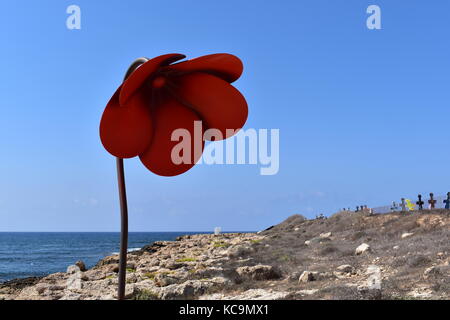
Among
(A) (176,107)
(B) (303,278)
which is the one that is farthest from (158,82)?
(B) (303,278)

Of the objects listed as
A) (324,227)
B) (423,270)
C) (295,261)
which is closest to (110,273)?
(295,261)

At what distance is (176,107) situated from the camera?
382 cm

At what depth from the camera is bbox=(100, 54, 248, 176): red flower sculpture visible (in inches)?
140

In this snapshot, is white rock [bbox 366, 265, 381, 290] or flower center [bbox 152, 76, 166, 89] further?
white rock [bbox 366, 265, 381, 290]

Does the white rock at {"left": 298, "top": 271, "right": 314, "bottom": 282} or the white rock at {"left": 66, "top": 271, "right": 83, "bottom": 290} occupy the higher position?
the white rock at {"left": 298, "top": 271, "right": 314, "bottom": 282}

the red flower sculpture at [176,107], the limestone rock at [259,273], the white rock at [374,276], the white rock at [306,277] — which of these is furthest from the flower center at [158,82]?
the limestone rock at [259,273]

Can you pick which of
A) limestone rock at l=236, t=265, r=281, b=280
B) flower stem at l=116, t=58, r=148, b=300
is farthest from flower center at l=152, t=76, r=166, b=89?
limestone rock at l=236, t=265, r=281, b=280

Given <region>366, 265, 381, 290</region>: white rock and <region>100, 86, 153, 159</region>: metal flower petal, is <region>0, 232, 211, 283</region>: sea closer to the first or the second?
<region>366, 265, 381, 290</region>: white rock

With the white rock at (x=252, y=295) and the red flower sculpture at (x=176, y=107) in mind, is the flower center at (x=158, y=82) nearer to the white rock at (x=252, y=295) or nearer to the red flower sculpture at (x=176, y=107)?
the red flower sculpture at (x=176, y=107)

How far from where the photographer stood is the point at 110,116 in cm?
339

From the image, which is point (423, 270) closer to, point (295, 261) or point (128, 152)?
point (295, 261)

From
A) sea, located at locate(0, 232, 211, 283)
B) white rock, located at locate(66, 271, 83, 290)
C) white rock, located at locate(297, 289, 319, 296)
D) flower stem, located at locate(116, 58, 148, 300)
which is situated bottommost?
sea, located at locate(0, 232, 211, 283)

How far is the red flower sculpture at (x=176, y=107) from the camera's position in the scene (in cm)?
355
